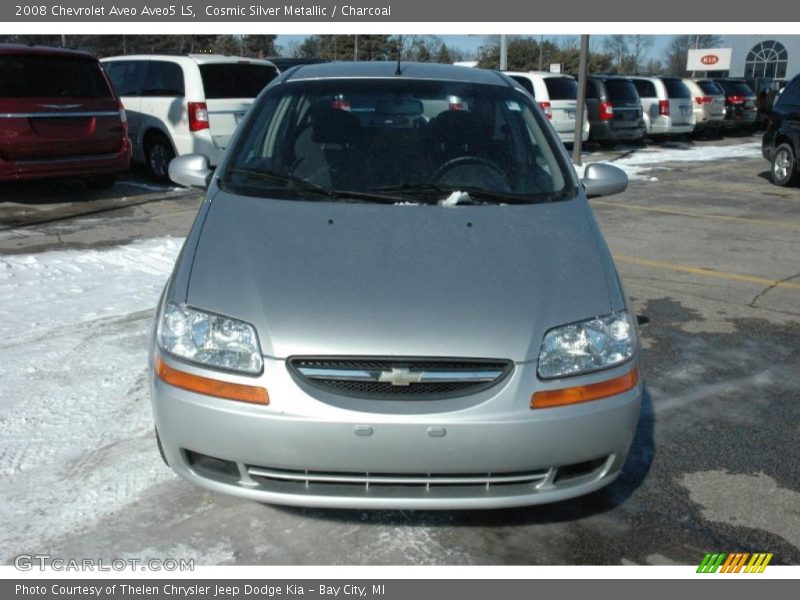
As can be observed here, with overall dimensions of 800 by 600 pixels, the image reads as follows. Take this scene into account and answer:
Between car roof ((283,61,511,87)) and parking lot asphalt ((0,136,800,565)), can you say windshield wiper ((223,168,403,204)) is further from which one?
parking lot asphalt ((0,136,800,565))

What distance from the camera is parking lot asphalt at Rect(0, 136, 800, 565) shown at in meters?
2.96

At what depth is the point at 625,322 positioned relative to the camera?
2967 millimetres

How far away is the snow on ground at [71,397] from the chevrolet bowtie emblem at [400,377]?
130cm

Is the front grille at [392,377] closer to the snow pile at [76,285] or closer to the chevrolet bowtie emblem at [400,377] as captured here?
the chevrolet bowtie emblem at [400,377]

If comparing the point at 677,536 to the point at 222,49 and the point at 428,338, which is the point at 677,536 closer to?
the point at 428,338

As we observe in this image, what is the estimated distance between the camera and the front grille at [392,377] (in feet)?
8.68

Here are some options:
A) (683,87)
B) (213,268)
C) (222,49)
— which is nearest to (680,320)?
(213,268)

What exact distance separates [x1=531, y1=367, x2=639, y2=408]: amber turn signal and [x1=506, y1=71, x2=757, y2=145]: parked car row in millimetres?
13908

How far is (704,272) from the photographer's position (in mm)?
7207

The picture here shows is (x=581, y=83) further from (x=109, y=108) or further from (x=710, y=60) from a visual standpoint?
(x=710, y=60)

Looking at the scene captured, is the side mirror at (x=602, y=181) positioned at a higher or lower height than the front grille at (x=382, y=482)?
higher

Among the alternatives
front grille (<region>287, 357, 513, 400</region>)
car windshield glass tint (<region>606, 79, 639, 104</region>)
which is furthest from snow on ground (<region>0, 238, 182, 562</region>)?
car windshield glass tint (<region>606, 79, 639, 104</region>)

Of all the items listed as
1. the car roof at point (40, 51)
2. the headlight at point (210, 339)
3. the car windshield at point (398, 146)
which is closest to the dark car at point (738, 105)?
the car roof at point (40, 51)
